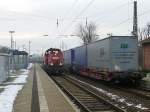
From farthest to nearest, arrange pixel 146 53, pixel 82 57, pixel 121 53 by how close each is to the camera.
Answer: pixel 146 53, pixel 82 57, pixel 121 53

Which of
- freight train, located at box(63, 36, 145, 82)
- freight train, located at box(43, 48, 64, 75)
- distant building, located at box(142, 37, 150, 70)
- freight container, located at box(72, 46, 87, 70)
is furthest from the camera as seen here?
freight train, located at box(43, 48, 64, 75)

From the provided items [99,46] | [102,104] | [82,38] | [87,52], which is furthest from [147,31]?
[102,104]

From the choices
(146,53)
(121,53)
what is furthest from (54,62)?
(121,53)

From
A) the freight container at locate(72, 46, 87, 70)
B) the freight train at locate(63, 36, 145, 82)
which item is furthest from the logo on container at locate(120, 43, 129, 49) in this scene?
the freight container at locate(72, 46, 87, 70)

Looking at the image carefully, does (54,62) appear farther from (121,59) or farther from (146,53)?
(121,59)

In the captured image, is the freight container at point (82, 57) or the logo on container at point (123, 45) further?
the freight container at point (82, 57)

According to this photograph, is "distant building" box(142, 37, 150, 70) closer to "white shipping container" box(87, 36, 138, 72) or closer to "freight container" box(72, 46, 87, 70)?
"freight container" box(72, 46, 87, 70)

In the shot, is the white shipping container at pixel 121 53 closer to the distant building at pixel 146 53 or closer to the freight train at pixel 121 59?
the freight train at pixel 121 59

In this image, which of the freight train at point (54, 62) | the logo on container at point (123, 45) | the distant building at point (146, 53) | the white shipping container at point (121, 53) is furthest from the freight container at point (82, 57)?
the logo on container at point (123, 45)

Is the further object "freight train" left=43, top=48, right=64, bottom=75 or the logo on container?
"freight train" left=43, top=48, right=64, bottom=75

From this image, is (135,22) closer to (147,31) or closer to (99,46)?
(99,46)

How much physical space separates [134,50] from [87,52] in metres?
11.7

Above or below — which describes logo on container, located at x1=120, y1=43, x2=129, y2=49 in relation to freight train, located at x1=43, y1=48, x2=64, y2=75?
above

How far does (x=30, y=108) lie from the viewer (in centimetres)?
1554
